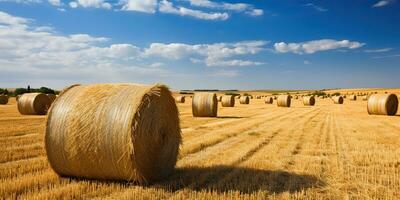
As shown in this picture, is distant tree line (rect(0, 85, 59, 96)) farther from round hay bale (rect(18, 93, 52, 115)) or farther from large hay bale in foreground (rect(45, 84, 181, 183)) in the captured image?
large hay bale in foreground (rect(45, 84, 181, 183))

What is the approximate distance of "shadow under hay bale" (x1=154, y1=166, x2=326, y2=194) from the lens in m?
7.27

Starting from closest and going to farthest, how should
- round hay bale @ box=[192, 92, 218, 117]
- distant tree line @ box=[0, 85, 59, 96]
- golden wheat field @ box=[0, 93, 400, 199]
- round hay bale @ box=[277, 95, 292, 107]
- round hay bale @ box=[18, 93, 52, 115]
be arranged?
golden wheat field @ box=[0, 93, 400, 199] → round hay bale @ box=[192, 92, 218, 117] → round hay bale @ box=[18, 93, 52, 115] → round hay bale @ box=[277, 95, 292, 107] → distant tree line @ box=[0, 85, 59, 96]

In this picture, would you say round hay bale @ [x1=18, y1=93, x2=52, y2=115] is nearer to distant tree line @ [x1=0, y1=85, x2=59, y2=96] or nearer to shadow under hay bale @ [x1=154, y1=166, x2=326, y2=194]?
shadow under hay bale @ [x1=154, y1=166, x2=326, y2=194]

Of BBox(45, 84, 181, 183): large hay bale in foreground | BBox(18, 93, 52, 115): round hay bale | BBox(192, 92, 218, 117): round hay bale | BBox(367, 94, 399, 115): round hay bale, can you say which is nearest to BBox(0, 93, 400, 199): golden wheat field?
BBox(45, 84, 181, 183): large hay bale in foreground

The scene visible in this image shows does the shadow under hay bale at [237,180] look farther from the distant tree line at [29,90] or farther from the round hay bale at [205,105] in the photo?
the distant tree line at [29,90]

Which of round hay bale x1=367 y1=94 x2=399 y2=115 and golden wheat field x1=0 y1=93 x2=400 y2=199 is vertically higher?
round hay bale x1=367 y1=94 x2=399 y2=115

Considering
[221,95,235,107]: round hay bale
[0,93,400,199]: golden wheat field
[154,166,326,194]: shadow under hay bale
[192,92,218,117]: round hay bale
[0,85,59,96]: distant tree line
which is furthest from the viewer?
[0,85,59,96]: distant tree line

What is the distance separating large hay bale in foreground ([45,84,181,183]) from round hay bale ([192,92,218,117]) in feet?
49.9

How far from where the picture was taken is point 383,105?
27062 mm

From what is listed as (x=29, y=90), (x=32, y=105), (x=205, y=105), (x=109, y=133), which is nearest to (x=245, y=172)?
(x=109, y=133)

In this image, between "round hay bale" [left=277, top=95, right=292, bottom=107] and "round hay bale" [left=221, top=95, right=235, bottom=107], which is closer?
"round hay bale" [left=221, top=95, right=235, bottom=107]

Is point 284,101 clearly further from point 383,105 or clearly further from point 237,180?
point 237,180

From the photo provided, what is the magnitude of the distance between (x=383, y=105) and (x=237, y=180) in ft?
73.0

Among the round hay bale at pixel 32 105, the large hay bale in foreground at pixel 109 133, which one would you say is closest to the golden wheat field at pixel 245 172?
the large hay bale in foreground at pixel 109 133
